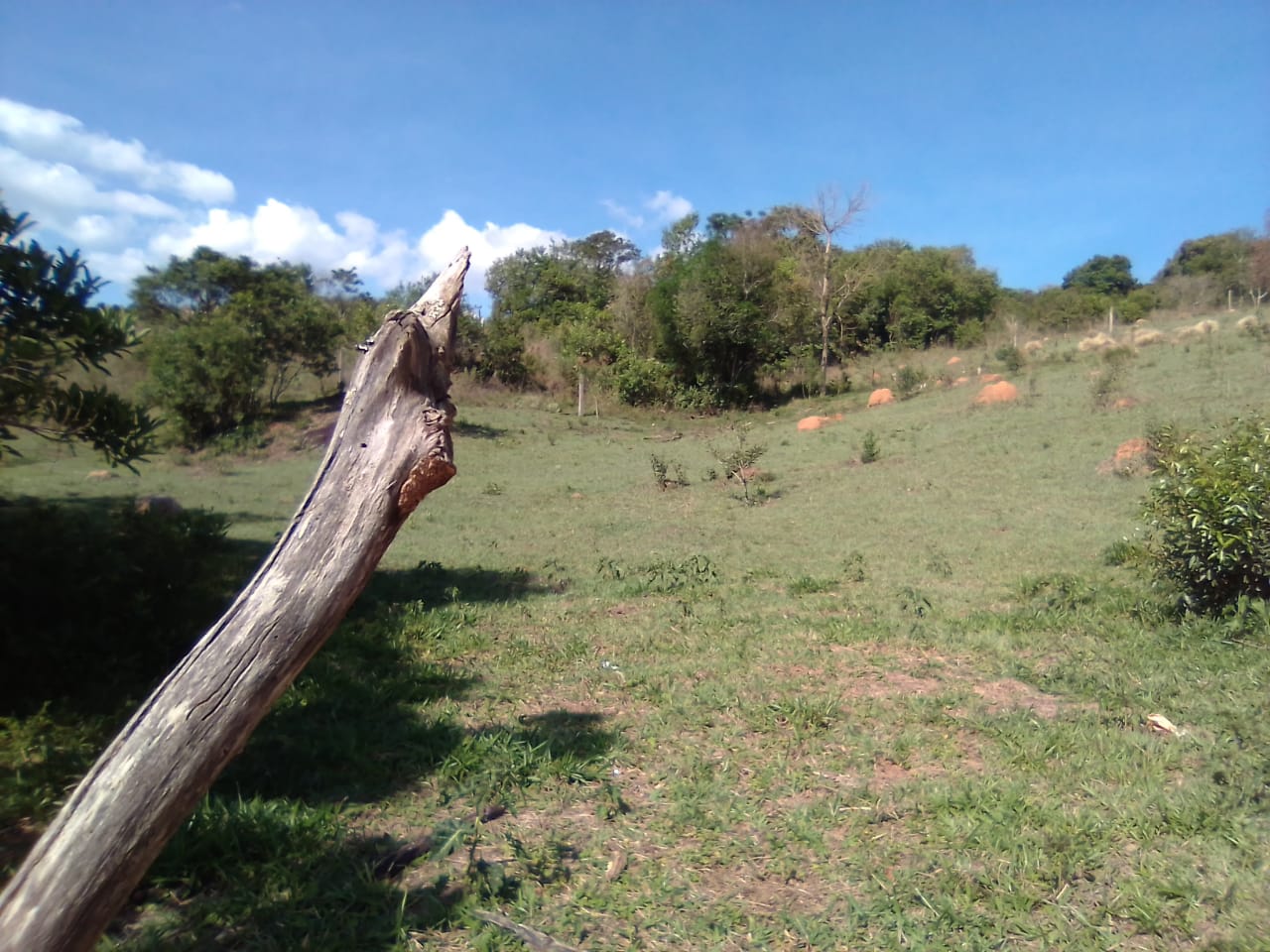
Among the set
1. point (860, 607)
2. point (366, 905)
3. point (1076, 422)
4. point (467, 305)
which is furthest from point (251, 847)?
point (467, 305)

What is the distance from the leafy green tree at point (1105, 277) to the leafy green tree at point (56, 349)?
4834 centimetres

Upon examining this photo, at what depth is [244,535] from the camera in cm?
1027

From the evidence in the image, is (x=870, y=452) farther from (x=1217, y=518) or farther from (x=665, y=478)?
(x=1217, y=518)

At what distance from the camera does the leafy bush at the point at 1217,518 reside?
17.8 feet

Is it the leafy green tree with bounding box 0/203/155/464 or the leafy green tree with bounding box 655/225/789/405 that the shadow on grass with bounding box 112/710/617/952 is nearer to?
the leafy green tree with bounding box 0/203/155/464

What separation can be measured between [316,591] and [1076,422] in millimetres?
15869

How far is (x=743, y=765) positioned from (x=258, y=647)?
2753 mm

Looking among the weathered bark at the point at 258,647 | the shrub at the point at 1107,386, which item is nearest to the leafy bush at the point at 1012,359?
the shrub at the point at 1107,386

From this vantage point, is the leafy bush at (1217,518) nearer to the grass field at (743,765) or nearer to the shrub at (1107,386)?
the grass field at (743,765)

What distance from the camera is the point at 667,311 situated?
29.1m

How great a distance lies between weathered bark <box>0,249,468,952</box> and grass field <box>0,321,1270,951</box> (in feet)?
3.63

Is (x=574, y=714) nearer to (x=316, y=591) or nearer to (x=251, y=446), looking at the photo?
(x=316, y=591)

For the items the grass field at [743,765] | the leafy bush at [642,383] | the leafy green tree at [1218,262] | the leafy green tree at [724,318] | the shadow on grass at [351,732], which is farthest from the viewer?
the leafy green tree at [1218,262]

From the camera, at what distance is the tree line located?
70.1 feet
